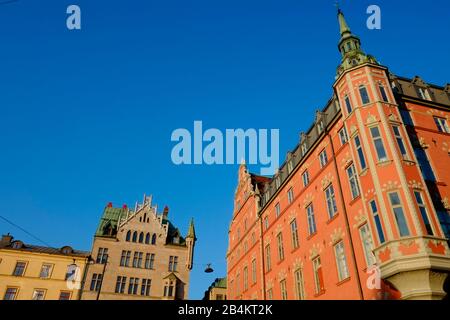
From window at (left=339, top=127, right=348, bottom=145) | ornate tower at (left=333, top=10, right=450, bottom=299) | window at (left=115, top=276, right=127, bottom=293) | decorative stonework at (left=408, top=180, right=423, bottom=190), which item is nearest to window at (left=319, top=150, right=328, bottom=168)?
window at (left=339, top=127, right=348, bottom=145)

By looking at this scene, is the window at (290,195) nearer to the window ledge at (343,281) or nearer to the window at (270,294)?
the window at (270,294)

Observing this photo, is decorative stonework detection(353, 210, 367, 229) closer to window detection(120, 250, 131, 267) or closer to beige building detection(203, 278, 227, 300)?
window detection(120, 250, 131, 267)

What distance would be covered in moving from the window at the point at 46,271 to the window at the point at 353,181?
42.1 metres

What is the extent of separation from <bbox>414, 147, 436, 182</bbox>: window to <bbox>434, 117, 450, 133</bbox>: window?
139 inches

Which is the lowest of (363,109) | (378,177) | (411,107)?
(378,177)

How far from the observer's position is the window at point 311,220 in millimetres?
23828

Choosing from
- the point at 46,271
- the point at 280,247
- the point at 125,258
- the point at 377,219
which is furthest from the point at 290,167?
the point at 46,271

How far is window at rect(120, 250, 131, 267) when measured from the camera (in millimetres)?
45906

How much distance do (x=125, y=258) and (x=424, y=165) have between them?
40.5 metres

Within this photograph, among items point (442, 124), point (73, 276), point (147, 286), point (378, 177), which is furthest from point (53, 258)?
point (442, 124)

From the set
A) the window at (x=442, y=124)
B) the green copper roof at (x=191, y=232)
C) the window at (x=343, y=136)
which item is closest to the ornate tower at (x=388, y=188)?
the window at (x=343, y=136)

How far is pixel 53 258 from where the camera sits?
4491cm
